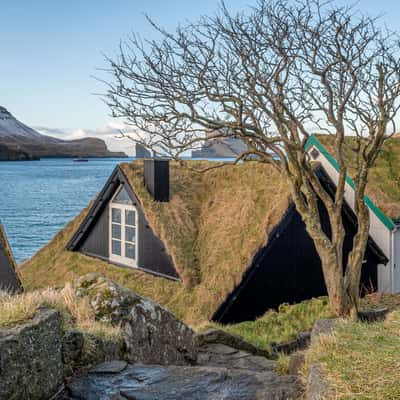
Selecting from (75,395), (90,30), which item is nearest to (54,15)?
(90,30)

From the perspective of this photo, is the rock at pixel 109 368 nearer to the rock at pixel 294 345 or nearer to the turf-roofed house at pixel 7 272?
the turf-roofed house at pixel 7 272

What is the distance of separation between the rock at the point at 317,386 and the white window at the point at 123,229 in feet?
35.1

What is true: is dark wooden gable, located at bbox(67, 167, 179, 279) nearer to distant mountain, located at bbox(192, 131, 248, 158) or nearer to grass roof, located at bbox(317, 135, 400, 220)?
distant mountain, located at bbox(192, 131, 248, 158)

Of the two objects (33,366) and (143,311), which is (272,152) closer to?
(143,311)

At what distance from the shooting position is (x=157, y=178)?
13.6 m

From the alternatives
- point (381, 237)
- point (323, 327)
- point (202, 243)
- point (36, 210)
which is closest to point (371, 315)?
point (381, 237)

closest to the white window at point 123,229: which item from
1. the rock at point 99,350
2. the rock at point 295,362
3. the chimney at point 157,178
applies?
the chimney at point 157,178

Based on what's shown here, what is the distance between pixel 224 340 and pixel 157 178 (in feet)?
19.6

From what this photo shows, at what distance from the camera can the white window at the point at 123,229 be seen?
1404 cm

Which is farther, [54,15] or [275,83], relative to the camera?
[54,15]

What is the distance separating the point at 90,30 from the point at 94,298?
33.0ft

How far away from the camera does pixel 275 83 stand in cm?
1019

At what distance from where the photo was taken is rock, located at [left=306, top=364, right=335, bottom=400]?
3.04 metres

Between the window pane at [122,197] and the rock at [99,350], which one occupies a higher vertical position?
the window pane at [122,197]
